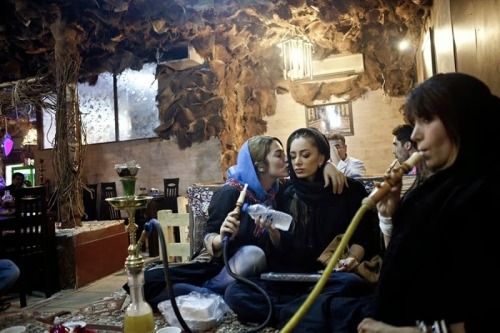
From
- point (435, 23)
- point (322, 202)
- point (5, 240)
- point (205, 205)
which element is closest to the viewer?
point (322, 202)

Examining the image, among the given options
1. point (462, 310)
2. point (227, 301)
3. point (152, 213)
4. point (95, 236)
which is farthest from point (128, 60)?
point (462, 310)

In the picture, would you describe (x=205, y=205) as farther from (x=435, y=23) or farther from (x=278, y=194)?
(x=435, y=23)

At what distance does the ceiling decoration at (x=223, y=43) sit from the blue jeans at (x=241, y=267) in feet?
12.6

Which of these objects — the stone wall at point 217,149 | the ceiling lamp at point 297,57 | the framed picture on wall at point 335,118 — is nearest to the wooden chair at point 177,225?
the stone wall at point 217,149

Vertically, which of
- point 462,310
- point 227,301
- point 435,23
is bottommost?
point 227,301

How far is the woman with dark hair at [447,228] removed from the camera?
4.13ft

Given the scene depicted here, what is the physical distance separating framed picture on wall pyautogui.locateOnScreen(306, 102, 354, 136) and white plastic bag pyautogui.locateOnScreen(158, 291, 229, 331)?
18.5 feet

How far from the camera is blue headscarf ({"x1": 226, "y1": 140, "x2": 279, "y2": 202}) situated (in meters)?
2.78

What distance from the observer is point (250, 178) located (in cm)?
280

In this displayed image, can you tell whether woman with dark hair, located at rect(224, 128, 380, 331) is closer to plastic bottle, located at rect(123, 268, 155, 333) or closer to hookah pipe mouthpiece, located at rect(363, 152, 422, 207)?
plastic bottle, located at rect(123, 268, 155, 333)

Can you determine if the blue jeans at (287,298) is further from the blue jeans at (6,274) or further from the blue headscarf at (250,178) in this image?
the blue jeans at (6,274)

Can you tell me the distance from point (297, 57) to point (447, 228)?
17.4 ft

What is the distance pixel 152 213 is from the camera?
279 inches

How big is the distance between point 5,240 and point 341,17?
5524 mm
